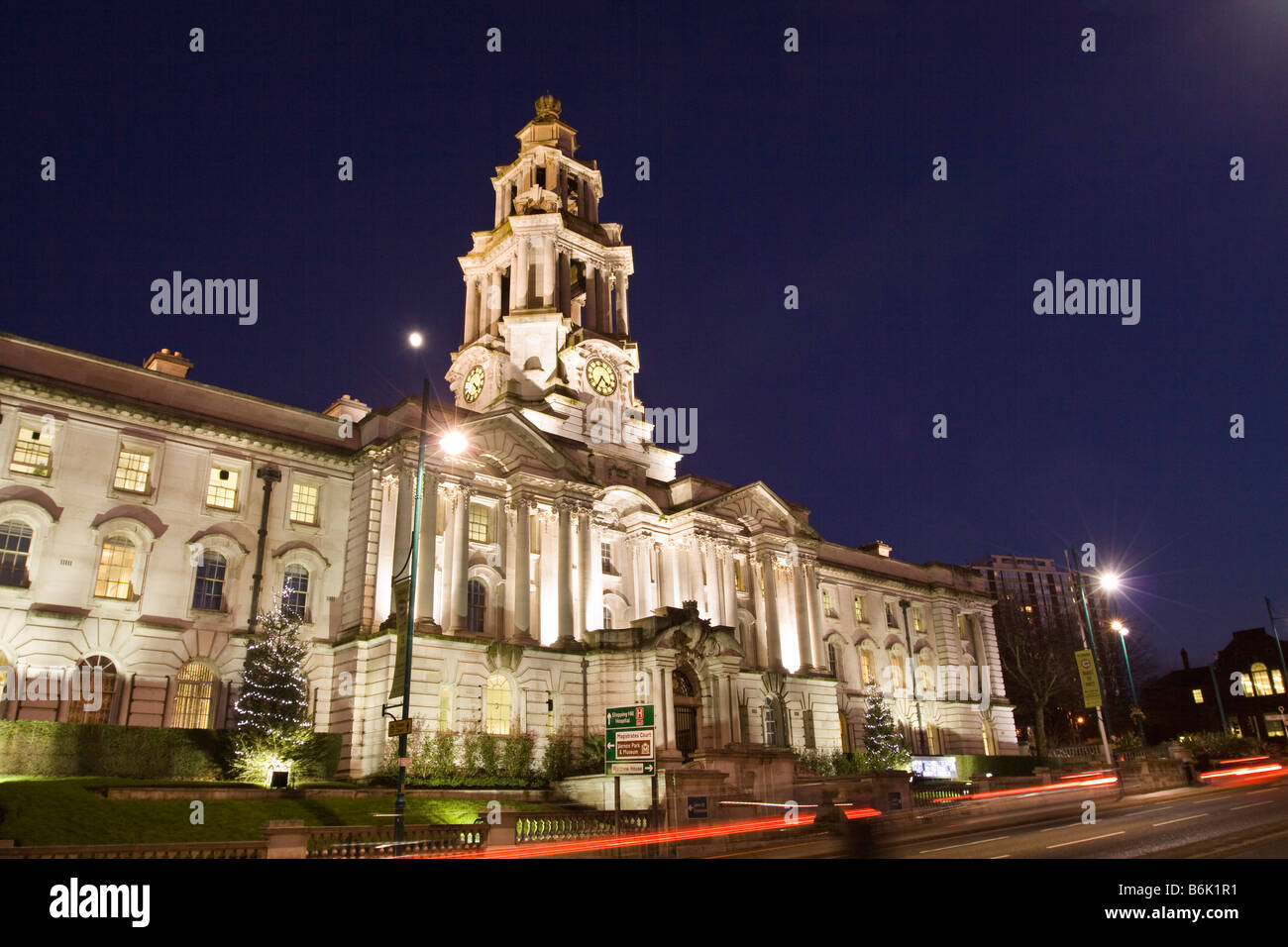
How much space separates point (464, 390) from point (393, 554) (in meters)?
22.8

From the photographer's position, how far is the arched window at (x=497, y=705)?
38.3m

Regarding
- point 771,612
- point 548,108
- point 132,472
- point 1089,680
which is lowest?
point 1089,680

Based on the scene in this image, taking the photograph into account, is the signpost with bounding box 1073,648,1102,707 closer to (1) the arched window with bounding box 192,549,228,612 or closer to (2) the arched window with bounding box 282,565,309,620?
(2) the arched window with bounding box 282,565,309,620

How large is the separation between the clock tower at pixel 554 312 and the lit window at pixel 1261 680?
6531 centimetres

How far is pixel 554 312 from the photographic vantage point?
5762 centimetres

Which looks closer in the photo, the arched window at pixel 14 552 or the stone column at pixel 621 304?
the arched window at pixel 14 552

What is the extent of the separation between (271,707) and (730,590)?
2652 centimetres

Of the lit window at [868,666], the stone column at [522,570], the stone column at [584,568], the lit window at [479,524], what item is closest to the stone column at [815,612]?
the lit window at [868,666]

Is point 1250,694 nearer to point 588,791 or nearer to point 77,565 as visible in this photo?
point 588,791

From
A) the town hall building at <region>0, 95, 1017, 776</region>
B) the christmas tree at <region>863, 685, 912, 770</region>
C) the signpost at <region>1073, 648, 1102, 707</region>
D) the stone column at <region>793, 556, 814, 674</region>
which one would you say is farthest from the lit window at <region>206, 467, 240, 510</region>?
the christmas tree at <region>863, 685, 912, 770</region>

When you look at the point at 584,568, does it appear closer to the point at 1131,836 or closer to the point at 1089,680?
the point at 1089,680

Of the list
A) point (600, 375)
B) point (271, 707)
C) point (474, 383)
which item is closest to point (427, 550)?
point (271, 707)

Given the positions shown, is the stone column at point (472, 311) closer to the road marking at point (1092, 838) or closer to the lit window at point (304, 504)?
the lit window at point (304, 504)

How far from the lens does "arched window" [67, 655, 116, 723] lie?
1228 inches
